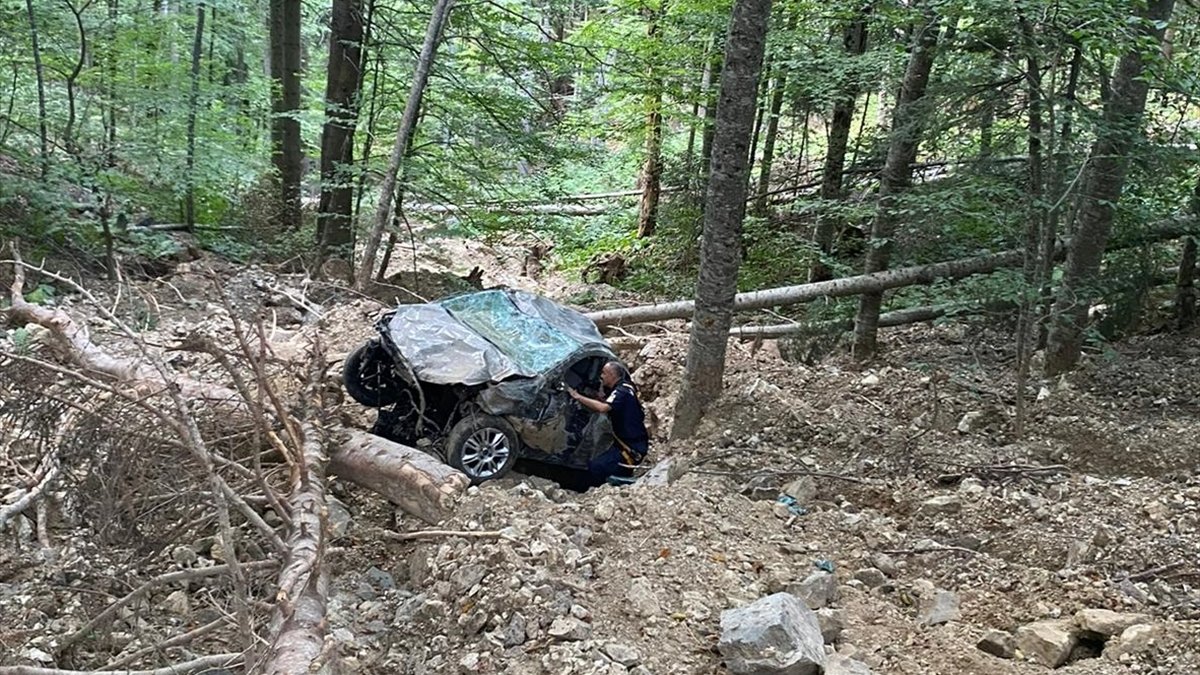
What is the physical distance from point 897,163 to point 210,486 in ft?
24.5

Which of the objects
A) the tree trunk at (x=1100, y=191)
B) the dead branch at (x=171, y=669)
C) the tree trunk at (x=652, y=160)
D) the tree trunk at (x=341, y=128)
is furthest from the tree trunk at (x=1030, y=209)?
the tree trunk at (x=341, y=128)

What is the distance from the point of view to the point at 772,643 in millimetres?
3811

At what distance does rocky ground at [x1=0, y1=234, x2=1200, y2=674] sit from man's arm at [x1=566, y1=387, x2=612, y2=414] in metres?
0.73

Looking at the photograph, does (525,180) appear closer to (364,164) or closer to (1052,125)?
(364,164)

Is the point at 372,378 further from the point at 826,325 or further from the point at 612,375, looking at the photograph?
the point at 826,325

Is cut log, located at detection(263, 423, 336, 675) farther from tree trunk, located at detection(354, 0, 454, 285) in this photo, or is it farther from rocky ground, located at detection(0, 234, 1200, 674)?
tree trunk, located at detection(354, 0, 454, 285)

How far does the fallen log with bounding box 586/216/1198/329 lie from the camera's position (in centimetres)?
912

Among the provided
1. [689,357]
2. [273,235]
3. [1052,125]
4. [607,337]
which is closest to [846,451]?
[689,357]

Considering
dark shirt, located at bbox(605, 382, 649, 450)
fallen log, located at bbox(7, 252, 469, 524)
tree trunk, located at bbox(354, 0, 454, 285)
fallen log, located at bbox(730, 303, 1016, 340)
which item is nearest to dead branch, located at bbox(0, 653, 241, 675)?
fallen log, located at bbox(7, 252, 469, 524)

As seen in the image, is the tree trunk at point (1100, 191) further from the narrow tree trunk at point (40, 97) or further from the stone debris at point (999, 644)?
the narrow tree trunk at point (40, 97)

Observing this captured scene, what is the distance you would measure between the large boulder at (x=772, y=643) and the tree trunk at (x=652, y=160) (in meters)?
11.8

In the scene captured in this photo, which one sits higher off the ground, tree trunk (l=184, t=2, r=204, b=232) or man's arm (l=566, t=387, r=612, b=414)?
tree trunk (l=184, t=2, r=204, b=232)

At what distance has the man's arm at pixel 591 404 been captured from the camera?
22.7 ft

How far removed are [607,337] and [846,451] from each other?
14.4 ft
